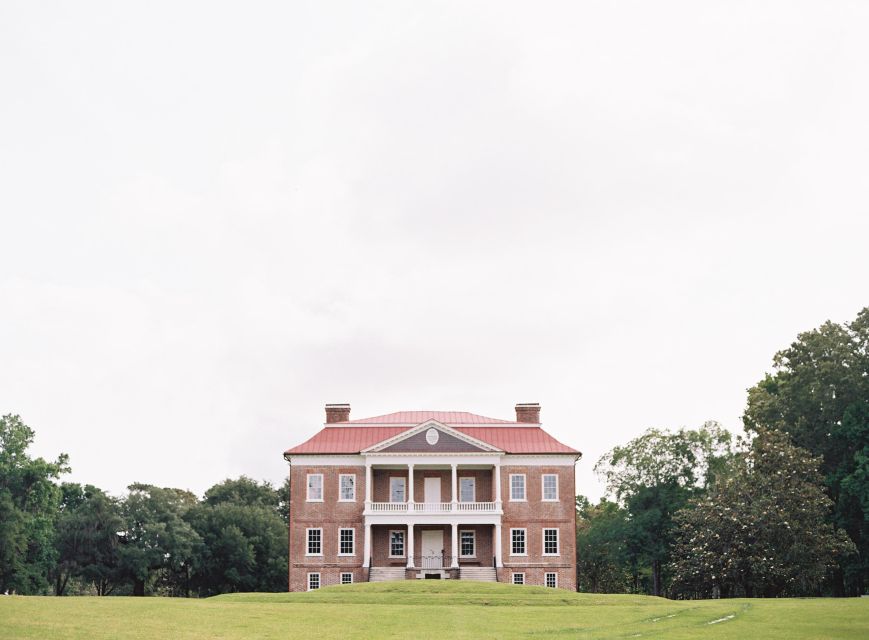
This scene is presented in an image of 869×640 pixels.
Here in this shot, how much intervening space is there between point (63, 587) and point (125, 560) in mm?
5983

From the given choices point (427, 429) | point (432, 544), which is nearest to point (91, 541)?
point (432, 544)

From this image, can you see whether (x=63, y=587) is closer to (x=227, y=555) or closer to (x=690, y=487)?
(x=227, y=555)

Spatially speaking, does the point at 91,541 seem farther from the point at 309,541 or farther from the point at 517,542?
the point at 517,542

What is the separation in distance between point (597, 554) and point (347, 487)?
2522cm

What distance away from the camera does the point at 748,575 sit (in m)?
41.0

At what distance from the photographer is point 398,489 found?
5244 centimetres

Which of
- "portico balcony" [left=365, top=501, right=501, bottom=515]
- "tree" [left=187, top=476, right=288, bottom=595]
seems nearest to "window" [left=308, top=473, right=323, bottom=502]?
"portico balcony" [left=365, top=501, right=501, bottom=515]

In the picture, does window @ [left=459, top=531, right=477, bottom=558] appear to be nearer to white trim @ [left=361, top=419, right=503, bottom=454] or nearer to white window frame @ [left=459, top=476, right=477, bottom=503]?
white window frame @ [left=459, top=476, right=477, bottom=503]

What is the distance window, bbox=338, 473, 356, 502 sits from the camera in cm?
5150

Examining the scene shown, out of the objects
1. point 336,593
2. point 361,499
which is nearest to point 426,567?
point 361,499

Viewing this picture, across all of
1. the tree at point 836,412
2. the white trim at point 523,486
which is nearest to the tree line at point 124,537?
the white trim at point 523,486

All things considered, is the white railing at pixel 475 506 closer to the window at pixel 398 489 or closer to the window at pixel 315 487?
the window at pixel 398 489

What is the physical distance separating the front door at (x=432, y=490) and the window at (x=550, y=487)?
5308mm

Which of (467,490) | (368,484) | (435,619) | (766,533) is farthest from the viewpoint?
(467,490)
